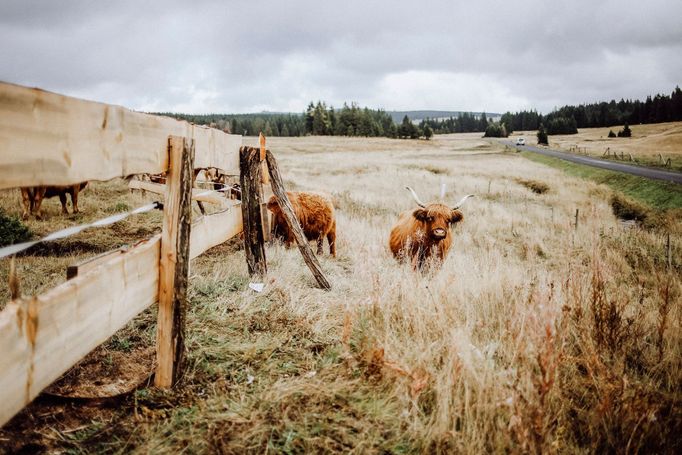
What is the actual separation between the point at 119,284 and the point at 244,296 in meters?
2.01

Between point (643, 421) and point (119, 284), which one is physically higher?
point (119, 284)

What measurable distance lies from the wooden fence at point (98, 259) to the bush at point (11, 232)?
595cm

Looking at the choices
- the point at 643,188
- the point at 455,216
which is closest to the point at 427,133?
the point at 643,188

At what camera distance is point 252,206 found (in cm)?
421

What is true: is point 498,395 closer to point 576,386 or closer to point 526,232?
point 576,386

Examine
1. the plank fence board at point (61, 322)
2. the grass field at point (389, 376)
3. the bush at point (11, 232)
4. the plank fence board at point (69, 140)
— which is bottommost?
the grass field at point (389, 376)

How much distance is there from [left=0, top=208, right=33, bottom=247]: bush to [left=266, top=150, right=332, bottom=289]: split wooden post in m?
5.07

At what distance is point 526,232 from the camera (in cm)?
1091

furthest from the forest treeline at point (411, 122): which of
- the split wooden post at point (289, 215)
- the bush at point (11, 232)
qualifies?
the split wooden post at point (289, 215)

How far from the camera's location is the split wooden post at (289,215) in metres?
4.45

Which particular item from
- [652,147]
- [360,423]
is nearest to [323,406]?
[360,423]

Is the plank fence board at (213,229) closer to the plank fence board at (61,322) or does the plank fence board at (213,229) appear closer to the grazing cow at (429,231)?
the plank fence board at (61,322)

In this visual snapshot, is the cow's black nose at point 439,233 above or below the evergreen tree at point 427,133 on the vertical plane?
below

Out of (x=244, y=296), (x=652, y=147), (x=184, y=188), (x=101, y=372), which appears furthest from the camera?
(x=652, y=147)
